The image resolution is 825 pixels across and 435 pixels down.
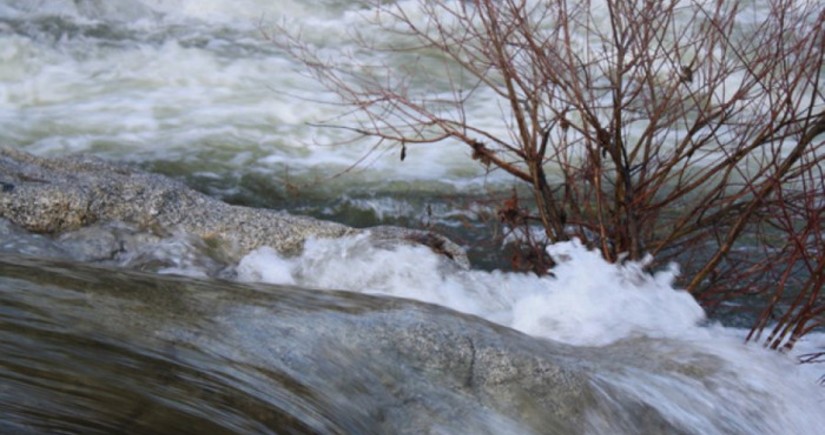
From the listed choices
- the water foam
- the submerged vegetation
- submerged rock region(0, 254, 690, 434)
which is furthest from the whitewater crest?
submerged rock region(0, 254, 690, 434)

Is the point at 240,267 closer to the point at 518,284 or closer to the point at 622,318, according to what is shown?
the point at 518,284

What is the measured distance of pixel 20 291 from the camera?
291 cm

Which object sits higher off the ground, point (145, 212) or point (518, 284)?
point (518, 284)

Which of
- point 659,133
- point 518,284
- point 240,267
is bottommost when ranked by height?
point 240,267

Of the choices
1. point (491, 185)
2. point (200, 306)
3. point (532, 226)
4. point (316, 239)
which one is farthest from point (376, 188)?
point (200, 306)

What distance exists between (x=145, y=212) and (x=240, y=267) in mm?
476

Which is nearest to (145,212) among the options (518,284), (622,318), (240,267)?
(240,267)

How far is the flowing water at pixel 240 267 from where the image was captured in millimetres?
2551

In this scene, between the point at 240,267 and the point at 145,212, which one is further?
the point at 145,212

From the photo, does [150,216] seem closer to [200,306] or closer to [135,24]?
[200,306]

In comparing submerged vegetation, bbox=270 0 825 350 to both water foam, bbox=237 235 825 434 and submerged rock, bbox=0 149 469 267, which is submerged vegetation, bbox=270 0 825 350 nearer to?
water foam, bbox=237 235 825 434

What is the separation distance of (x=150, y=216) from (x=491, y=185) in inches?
107

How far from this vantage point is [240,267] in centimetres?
459

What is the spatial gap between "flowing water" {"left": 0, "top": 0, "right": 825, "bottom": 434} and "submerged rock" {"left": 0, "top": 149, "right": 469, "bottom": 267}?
0.09m
